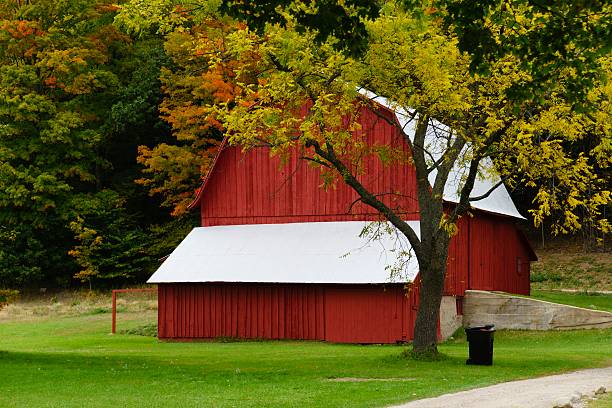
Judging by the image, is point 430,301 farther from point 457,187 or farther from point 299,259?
point 457,187

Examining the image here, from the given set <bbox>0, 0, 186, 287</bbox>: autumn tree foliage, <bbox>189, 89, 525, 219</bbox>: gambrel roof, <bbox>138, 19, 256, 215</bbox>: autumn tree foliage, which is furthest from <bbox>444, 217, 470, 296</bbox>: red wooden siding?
<bbox>0, 0, 186, 287</bbox>: autumn tree foliage

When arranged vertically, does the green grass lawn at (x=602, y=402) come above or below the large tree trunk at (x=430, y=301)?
below

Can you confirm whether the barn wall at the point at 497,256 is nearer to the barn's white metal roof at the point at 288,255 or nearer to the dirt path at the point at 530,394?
the barn's white metal roof at the point at 288,255

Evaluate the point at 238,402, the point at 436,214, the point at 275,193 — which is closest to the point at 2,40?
the point at 275,193

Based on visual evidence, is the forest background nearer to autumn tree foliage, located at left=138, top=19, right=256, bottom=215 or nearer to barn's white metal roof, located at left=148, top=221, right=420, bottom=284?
autumn tree foliage, located at left=138, top=19, right=256, bottom=215

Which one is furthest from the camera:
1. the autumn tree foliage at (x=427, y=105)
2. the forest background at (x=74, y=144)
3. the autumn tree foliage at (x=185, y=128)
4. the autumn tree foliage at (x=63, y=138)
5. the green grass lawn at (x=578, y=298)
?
the autumn tree foliage at (x=63, y=138)

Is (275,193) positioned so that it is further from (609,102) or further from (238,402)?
(238,402)

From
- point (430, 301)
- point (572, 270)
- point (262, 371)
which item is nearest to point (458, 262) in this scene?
point (430, 301)

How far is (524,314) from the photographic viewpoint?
3350 centimetres

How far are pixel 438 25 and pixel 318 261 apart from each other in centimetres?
1214

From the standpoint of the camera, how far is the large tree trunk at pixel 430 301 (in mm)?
23562

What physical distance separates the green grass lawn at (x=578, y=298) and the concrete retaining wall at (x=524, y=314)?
174 inches

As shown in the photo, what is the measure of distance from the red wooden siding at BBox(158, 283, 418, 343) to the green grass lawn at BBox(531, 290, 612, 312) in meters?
10.0

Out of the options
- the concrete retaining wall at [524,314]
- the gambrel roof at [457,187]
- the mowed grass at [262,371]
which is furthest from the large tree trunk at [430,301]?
the concrete retaining wall at [524,314]
